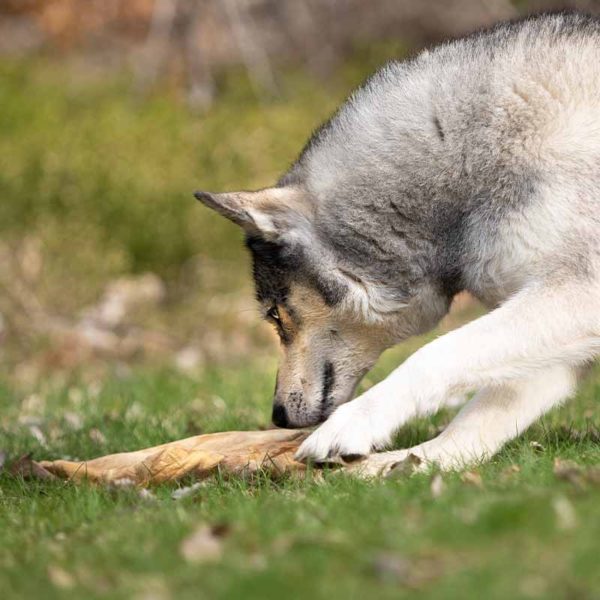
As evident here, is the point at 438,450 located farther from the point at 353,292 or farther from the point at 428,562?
the point at 428,562

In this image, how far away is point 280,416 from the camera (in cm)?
525

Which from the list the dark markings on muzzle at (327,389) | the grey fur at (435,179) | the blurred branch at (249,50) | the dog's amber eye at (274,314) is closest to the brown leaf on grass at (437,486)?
the grey fur at (435,179)

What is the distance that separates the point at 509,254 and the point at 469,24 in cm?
1302

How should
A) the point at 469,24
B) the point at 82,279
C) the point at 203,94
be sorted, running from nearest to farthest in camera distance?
1. the point at 82,279
2. the point at 203,94
3. the point at 469,24

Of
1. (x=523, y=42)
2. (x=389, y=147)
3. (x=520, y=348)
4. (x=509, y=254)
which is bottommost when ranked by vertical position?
(x=520, y=348)

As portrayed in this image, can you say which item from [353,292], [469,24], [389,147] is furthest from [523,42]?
[469,24]

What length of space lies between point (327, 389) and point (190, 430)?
986mm

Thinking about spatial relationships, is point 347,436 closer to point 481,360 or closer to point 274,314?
point 481,360

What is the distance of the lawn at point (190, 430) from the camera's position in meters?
2.98

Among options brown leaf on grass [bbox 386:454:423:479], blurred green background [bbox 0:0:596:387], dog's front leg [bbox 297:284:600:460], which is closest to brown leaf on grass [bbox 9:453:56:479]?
dog's front leg [bbox 297:284:600:460]

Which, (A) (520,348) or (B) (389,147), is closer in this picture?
(A) (520,348)

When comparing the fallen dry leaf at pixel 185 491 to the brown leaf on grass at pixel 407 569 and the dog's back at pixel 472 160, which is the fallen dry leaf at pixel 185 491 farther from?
the brown leaf on grass at pixel 407 569

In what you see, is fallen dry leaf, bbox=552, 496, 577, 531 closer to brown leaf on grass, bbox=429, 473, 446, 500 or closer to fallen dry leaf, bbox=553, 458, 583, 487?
fallen dry leaf, bbox=553, 458, 583, 487

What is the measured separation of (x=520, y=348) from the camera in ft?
15.0
